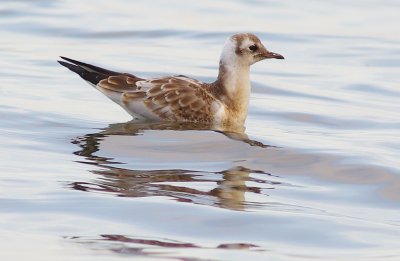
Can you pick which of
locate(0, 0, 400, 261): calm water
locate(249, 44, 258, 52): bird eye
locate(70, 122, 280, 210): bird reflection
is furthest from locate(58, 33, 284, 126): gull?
locate(70, 122, 280, 210): bird reflection

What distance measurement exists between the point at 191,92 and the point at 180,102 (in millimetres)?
165


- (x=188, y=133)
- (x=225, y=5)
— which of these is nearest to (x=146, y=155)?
(x=188, y=133)

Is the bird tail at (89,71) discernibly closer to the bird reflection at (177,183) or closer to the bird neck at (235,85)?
the bird neck at (235,85)

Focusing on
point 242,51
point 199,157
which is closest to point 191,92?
point 242,51

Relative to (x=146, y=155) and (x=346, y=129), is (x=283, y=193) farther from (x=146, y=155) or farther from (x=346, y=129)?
(x=346, y=129)

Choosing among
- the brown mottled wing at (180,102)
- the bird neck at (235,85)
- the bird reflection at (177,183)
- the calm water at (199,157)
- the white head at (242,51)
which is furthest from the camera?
the white head at (242,51)

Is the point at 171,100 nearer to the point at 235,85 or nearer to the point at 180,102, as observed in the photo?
the point at 180,102

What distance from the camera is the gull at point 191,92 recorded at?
13633 millimetres

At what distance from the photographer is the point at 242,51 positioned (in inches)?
554

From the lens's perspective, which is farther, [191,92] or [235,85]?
[235,85]

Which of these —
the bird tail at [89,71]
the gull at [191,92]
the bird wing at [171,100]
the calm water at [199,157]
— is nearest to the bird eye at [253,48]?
the gull at [191,92]

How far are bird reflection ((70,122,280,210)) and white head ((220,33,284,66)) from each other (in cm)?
231

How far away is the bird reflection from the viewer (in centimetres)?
1031

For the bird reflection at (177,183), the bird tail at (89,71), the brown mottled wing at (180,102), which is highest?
the bird tail at (89,71)
